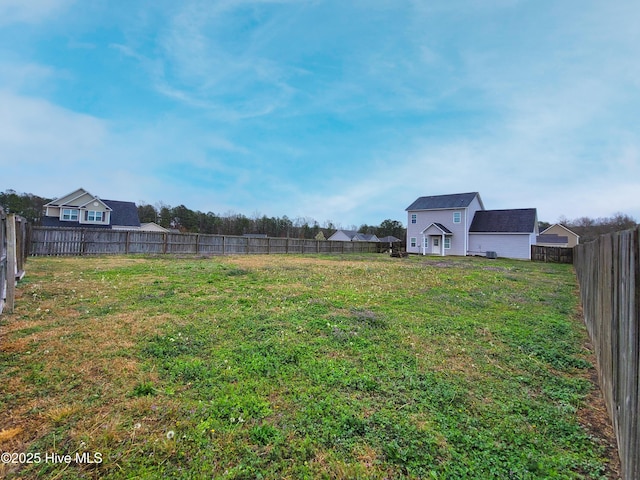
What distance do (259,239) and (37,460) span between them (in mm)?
21244

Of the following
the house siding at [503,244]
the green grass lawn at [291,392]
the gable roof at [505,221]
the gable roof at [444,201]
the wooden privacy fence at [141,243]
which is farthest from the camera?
the gable roof at [444,201]

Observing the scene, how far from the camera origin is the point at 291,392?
255 cm

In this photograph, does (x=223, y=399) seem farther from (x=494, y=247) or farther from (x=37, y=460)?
(x=494, y=247)

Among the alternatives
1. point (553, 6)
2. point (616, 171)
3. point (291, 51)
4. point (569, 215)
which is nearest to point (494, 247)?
point (616, 171)

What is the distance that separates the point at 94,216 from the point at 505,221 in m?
40.6

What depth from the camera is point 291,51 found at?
527 inches

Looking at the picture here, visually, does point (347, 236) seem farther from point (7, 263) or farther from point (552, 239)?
point (7, 263)

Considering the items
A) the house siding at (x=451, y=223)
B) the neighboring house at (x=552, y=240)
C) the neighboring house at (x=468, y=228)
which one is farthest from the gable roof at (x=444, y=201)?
the neighboring house at (x=552, y=240)

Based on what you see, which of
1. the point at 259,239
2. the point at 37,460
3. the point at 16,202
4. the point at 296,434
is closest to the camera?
the point at 37,460

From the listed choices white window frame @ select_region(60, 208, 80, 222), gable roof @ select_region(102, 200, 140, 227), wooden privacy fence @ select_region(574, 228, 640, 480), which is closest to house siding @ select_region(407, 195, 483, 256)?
wooden privacy fence @ select_region(574, 228, 640, 480)

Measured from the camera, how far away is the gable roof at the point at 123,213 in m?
29.1

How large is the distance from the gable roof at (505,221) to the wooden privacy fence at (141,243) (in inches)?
730

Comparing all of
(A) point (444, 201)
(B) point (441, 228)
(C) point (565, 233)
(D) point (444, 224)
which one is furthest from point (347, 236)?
(C) point (565, 233)

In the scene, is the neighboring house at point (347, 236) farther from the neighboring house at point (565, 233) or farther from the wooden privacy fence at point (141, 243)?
the wooden privacy fence at point (141, 243)
